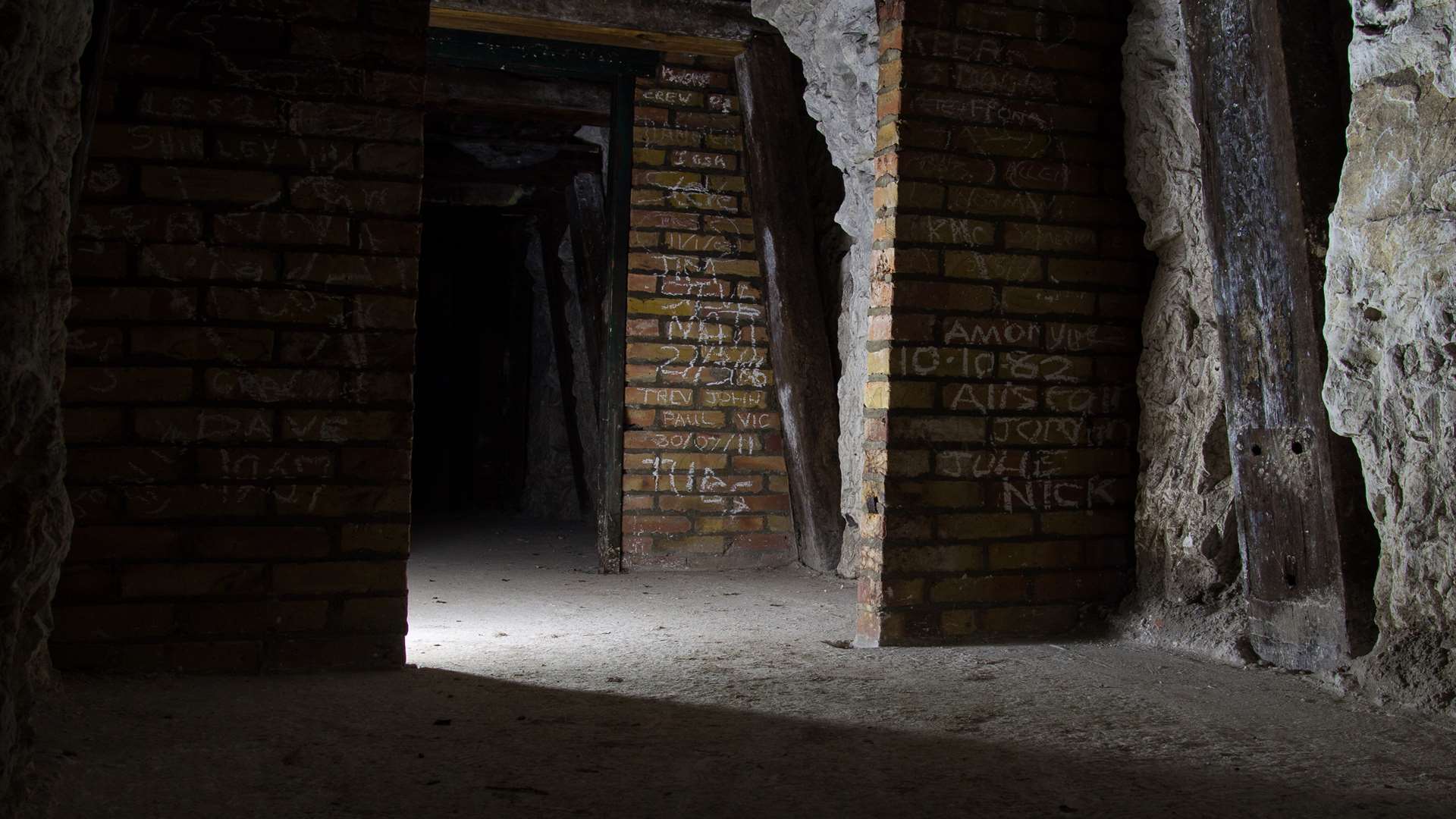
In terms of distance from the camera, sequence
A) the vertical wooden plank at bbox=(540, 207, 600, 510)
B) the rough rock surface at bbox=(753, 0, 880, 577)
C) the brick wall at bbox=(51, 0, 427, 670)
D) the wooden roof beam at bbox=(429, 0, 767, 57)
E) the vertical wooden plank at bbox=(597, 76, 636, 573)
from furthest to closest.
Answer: the vertical wooden plank at bbox=(540, 207, 600, 510) < the vertical wooden plank at bbox=(597, 76, 636, 573) < the wooden roof beam at bbox=(429, 0, 767, 57) < the rough rock surface at bbox=(753, 0, 880, 577) < the brick wall at bbox=(51, 0, 427, 670)

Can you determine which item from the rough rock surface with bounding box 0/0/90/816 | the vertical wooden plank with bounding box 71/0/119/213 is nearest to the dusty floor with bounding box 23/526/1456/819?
the rough rock surface with bounding box 0/0/90/816

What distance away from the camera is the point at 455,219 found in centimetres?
945

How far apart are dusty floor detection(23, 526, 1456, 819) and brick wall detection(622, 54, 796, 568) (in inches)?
74.3

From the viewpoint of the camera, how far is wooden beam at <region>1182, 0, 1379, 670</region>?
2.52 meters

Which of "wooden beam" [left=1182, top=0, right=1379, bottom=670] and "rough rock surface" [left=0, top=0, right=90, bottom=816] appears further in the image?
"wooden beam" [left=1182, top=0, right=1379, bottom=670]

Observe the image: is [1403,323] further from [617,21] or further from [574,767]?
[617,21]

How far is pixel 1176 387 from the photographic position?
3074mm

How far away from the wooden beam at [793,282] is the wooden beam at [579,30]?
0.21m

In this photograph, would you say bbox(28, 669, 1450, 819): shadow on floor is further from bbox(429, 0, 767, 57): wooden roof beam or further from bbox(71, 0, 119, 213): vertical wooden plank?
bbox(429, 0, 767, 57): wooden roof beam

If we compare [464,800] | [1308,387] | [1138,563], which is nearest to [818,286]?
[1138,563]

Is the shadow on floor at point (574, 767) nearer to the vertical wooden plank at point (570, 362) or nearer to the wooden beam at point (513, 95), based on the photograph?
the wooden beam at point (513, 95)

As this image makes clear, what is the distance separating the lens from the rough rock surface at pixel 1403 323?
2221 millimetres

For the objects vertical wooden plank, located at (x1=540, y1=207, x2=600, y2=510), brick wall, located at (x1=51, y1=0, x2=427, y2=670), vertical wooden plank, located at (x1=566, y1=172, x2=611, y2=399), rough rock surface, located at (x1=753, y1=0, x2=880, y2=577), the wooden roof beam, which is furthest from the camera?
vertical wooden plank, located at (x1=540, y1=207, x2=600, y2=510)

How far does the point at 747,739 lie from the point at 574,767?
0.37m
